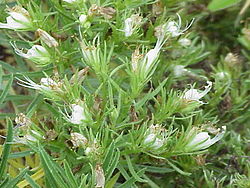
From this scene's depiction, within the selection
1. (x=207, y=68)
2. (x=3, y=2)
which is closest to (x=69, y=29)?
(x=3, y=2)

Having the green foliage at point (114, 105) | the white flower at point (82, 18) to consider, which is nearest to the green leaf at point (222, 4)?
the green foliage at point (114, 105)

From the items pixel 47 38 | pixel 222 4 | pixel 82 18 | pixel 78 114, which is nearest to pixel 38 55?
pixel 47 38

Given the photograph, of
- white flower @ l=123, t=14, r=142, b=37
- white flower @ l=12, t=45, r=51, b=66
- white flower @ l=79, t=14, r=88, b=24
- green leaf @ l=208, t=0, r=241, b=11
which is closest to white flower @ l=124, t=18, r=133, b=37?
white flower @ l=123, t=14, r=142, b=37

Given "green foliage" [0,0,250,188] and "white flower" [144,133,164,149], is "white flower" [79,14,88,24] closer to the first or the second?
"green foliage" [0,0,250,188]

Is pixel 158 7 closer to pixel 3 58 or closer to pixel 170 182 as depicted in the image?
pixel 170 182

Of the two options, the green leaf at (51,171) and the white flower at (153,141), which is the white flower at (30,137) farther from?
the white flower at (153,141)

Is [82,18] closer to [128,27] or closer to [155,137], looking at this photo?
[128,27]

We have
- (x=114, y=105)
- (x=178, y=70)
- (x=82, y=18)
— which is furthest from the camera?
(x=178, y=70)
